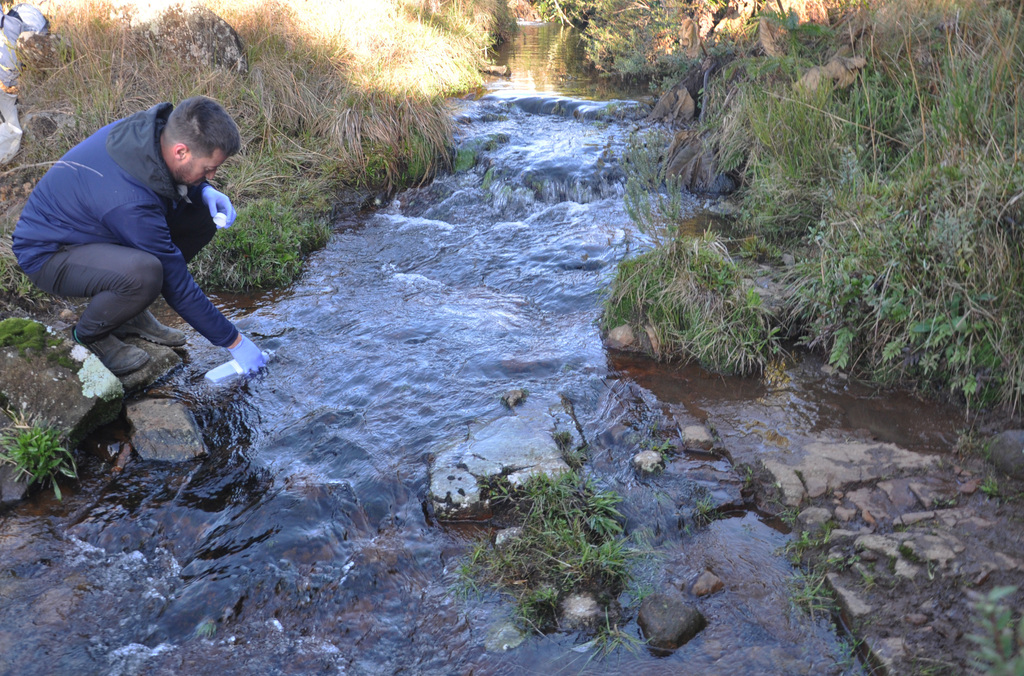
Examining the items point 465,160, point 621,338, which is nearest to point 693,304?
point 621,338

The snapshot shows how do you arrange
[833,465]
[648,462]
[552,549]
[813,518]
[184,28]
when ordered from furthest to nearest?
[184,28], [648,462], [833,465], [813,518], [552,549]

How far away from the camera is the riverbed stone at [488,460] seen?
10.3 ft

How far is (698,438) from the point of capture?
3480 millimetres

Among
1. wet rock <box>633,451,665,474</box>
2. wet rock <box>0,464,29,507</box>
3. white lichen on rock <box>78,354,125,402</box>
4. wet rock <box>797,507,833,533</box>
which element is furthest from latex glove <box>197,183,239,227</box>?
wet rock <box>797,507,833,533</box>

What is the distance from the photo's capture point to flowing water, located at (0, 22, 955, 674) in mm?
2484

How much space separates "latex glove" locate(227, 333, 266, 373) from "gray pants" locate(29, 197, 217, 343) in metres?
0.55

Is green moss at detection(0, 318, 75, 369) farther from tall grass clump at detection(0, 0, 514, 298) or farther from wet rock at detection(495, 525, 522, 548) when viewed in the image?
wet rock at detection(495, 525, 522, 548)

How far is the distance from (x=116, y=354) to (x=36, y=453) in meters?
0.89

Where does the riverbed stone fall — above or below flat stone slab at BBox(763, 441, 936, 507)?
below

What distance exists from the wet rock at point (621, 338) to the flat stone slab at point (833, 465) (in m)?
1.33

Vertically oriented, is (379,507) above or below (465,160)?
below

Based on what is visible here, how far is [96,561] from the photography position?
2.90m

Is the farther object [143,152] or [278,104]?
[278,104]

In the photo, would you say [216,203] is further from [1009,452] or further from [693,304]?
[1009,452]
